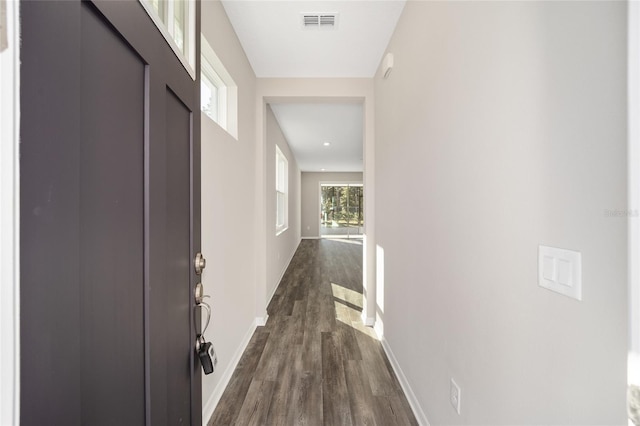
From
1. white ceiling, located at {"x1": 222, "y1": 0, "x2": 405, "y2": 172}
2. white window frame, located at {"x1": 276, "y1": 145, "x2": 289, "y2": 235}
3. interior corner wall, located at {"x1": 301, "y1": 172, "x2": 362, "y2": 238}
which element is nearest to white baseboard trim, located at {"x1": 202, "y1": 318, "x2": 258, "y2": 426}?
white ceiling, located at {"x1": 222, "y1": 0, "x2": 405, "y2": 172}

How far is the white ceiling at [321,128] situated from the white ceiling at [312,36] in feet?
3.04

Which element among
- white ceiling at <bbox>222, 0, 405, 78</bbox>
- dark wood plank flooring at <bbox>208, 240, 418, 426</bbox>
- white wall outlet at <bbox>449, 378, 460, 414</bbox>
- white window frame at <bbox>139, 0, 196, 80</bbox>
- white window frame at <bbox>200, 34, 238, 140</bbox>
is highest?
white ceiling at <bbox>222, 0, 405, 78</bbox>

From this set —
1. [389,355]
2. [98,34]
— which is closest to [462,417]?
[389,355]

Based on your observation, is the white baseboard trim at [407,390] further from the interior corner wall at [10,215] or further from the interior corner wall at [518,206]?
the interior corner wall at [10,215]

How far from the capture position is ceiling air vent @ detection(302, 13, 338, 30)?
6.25 ft

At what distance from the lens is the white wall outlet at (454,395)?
3.73 feet

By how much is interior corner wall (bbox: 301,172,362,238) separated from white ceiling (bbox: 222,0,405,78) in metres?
7.61

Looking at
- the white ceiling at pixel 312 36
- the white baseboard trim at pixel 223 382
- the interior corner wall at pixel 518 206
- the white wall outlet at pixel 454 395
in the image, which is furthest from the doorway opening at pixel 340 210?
the white wall outlet at pixel 454 395

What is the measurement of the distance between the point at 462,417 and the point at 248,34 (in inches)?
111

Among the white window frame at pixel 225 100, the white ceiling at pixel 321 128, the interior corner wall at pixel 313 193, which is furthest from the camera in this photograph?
the interior corner wall at pixel 313 193

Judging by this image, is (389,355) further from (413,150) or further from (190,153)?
(190,153)

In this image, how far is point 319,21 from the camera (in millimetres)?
1968

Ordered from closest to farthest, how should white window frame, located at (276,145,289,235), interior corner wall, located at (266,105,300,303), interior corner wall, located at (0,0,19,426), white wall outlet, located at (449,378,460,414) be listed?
interior corner wall, located at (0,0,19,426)
white wall outlet, located at (449,378,460,414)
interior corner wall, located at (266,105,300,303)
white window frame, located at (276,145,289,235)

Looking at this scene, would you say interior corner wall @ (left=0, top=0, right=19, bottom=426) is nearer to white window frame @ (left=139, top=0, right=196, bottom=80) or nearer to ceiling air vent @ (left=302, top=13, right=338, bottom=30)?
white window frame @ (left=139, top=0, right=196, bottom=80)
